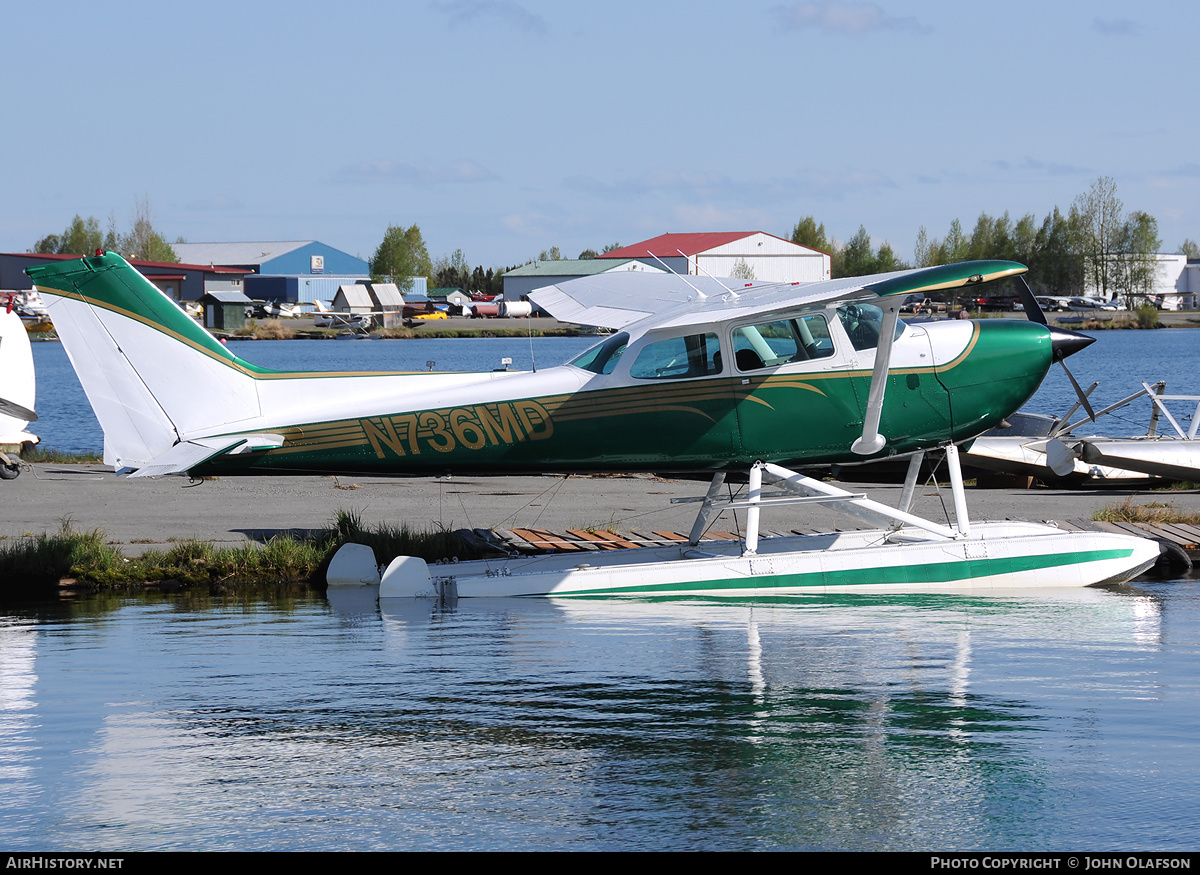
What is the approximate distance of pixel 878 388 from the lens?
11.0 m

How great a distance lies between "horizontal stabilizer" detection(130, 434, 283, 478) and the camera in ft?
33.4

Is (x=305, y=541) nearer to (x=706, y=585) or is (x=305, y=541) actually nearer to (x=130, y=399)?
(x=130, y=399)

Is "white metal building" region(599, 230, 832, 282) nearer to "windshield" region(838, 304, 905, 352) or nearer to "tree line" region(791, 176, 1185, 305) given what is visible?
"tree line" region(791, 176, 1185, 305)

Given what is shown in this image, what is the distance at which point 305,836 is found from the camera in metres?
5.83

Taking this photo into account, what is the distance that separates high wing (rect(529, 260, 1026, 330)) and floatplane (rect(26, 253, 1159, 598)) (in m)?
0.13

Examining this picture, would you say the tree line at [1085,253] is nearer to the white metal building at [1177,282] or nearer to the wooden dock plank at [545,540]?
the white metal building at [1177,282]

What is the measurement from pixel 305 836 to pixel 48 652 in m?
4.29

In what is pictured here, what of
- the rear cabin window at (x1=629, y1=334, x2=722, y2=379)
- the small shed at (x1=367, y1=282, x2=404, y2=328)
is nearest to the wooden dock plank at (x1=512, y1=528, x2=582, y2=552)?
the rear cabin window at (x1=629, y1=334, x2=722, y2=379)

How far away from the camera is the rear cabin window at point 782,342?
11148mm

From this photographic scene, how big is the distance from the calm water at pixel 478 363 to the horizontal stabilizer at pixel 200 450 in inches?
738

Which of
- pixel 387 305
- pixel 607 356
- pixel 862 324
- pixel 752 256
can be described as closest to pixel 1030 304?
pixel 862 324

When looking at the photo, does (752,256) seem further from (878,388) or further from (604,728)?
(604,728)

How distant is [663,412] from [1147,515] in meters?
6.47
